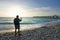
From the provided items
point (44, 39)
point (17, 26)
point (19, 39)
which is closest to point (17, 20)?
point (17, 26)

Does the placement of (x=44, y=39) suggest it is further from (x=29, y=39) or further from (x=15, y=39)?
(x=15, y=39)

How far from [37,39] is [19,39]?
1669mm

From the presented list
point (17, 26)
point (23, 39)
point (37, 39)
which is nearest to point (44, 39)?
point (37, 39)

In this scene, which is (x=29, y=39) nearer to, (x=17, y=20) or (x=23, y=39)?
(x=23, y=39)

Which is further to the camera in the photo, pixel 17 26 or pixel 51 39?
pixel 17 26

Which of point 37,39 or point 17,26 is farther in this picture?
point 17,26

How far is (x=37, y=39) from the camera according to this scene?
1388 centimetres

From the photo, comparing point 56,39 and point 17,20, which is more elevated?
point 17,20

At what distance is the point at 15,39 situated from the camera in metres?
14.2

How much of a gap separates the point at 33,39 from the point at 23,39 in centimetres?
92

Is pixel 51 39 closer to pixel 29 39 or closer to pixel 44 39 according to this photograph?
pixel 44 39

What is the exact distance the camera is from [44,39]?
13867 mm

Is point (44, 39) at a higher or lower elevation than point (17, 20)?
lower

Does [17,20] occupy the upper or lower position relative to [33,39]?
upper
